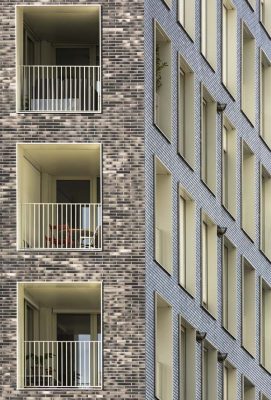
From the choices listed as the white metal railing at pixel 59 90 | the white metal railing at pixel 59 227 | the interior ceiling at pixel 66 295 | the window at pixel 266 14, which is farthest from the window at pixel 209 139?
the window at pixel 266 14

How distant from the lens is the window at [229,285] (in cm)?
7294

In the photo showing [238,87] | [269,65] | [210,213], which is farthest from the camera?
[269,65]

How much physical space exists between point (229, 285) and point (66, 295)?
42.1 ft

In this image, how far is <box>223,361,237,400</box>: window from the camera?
72750 mm

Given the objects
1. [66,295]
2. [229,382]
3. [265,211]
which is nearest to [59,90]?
[66,295]

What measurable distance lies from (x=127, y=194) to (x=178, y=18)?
815 cm

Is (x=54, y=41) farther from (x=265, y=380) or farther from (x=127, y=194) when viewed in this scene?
(x=265, y=380)

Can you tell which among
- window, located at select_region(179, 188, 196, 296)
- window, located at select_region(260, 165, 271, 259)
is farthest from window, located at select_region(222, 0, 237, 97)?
window, located at select_region(179, 188, 196, 296)

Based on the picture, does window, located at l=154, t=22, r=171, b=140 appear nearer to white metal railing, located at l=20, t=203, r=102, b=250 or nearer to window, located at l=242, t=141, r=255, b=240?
white metal railing, located at l=20, t=203, r=102, b=250

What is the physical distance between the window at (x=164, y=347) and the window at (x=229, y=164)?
424 inches

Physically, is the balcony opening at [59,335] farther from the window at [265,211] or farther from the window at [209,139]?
the window at [265,211]

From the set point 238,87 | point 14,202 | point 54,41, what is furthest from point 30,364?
point 238,87

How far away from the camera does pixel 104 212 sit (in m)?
59.8

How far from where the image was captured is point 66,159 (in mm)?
62531
